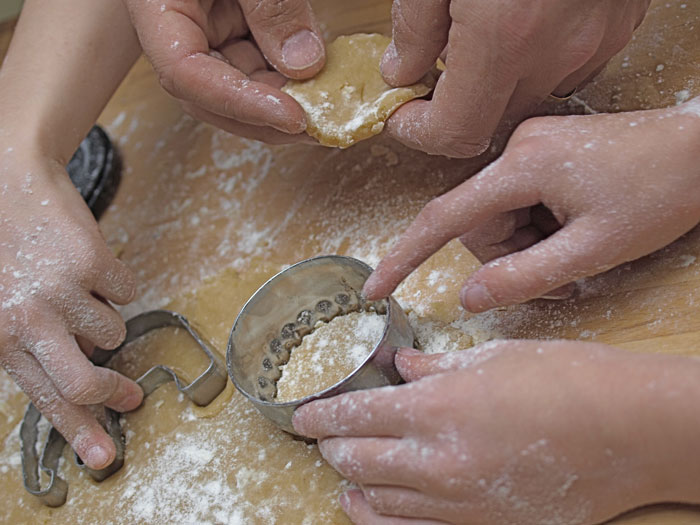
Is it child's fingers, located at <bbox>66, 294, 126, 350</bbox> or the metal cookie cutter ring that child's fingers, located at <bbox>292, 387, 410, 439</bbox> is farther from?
child's fingers, located at <bbox>66, 294, 126, 350</bbox>

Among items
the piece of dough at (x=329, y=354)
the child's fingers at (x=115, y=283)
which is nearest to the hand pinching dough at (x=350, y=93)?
→ the piece of dough at (x=329, y=354)

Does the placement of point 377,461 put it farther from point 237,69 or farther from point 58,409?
point 237,69

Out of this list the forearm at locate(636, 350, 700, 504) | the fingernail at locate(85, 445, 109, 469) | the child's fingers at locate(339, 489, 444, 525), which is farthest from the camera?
the fingernail at locate(85, 445, 109, 469)

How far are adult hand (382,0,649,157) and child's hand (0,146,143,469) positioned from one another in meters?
0.53

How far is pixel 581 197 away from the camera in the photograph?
764 millimetres

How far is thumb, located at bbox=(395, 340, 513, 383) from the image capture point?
74cm

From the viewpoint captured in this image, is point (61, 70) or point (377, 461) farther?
point (61, 70)

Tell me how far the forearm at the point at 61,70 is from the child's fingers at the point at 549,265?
0.81 meters

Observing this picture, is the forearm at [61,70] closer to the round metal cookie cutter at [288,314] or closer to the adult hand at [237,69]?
the adult hand at [237,69]

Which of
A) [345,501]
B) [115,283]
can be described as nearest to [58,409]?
[115,283]

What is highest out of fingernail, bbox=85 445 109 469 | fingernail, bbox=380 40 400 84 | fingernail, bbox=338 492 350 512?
fingernail, bbox=380 40 400 84

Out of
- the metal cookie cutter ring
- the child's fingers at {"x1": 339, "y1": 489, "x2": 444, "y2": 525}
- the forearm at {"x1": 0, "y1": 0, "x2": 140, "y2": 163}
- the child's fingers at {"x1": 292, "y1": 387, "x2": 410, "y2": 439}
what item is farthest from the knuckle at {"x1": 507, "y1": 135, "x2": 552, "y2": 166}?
the forearm at {"x1": 0, "y1": 0, "x2": 140, "y2": 163}

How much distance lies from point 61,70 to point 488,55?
80cm

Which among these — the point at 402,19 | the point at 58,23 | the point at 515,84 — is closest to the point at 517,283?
the point at 515,84
